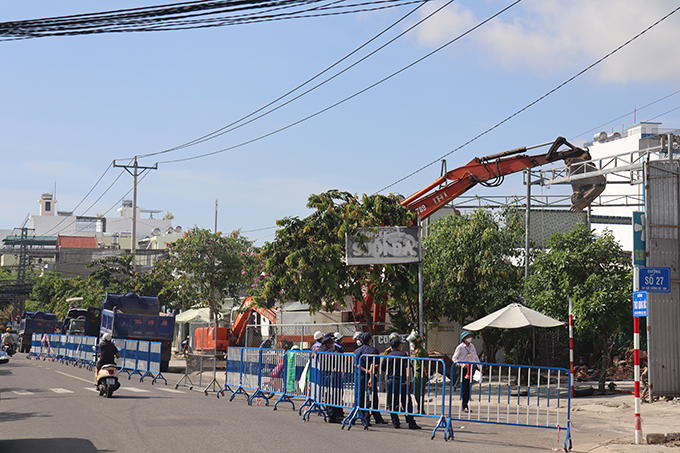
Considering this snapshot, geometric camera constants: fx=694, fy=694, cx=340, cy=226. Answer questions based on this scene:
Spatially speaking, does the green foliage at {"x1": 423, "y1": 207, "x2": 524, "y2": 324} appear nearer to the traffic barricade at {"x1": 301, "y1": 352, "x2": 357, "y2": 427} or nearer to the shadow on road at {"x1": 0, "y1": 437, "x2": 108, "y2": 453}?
the traffic barricade at {"x1": 301, "y1": 352, "x2": 357, "y2": 427}

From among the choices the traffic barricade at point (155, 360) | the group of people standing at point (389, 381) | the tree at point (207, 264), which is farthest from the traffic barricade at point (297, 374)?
the tree at point (207, 264)

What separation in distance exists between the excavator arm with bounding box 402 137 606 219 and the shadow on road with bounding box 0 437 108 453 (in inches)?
533

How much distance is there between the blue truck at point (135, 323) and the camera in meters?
27.8

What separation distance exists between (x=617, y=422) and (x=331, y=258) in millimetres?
9899

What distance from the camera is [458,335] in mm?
23438

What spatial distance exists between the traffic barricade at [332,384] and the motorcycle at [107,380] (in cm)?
547

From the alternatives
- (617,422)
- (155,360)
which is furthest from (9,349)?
(617,422)

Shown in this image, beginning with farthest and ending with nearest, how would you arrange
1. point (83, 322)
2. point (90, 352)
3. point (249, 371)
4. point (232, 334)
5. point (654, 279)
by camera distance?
point (83, 322) < point (232, 334) < point (90, 352) < point (249, 371) < point (654, 279)

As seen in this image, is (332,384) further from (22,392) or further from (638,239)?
(22,392)

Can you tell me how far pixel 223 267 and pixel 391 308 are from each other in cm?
1927

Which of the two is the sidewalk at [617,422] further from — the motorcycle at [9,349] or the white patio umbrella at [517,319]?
the motorcycle at [9,349]

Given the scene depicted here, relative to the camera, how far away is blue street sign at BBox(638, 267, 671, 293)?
10.8m

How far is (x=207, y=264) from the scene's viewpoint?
40875 mm

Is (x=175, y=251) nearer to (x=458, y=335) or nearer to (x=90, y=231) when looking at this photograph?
(x=458, y=335)
